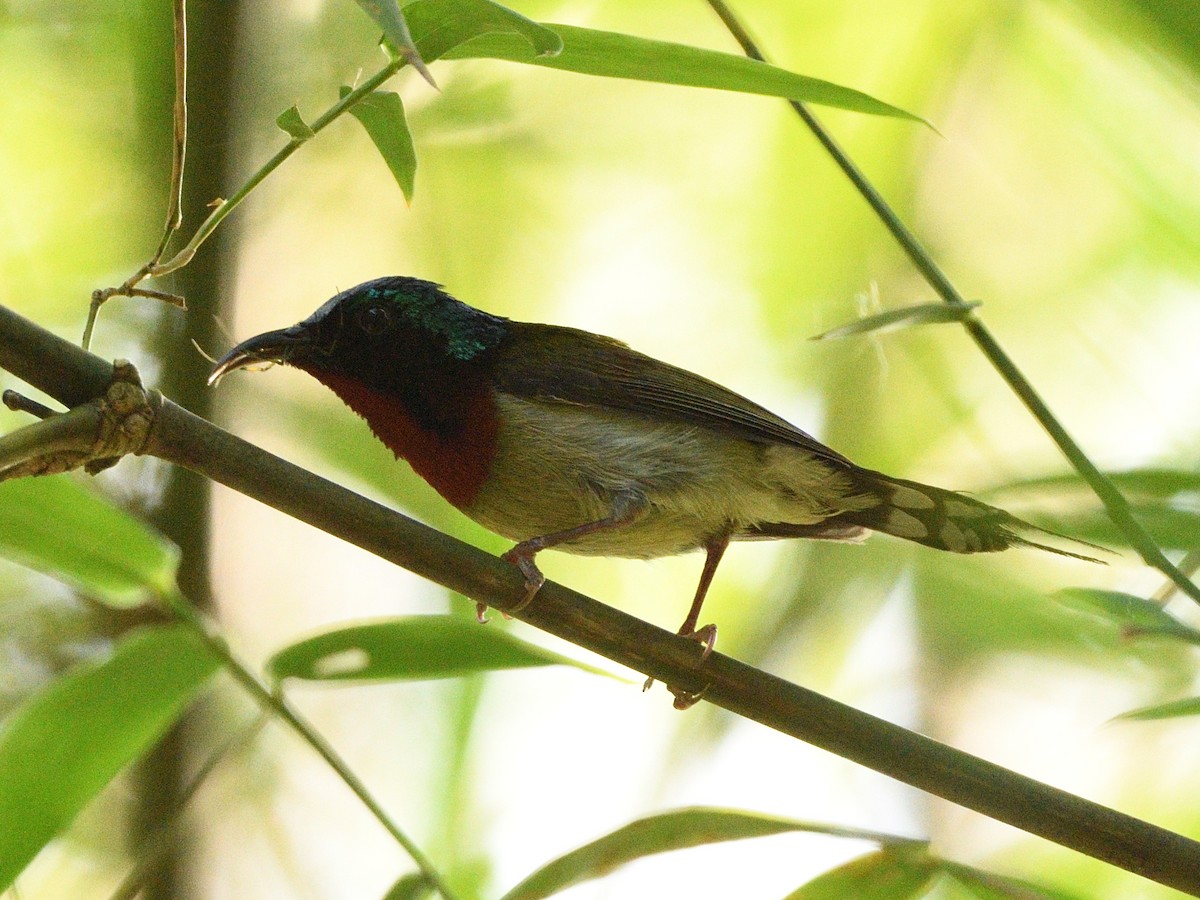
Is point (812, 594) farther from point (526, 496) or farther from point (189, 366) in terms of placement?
point (189, 366)

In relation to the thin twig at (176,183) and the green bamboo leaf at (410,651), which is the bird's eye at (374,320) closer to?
the green bamboo leaf at (410,651)

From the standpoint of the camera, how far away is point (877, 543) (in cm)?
508

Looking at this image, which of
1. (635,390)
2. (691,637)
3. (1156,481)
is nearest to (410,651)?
(691,637)

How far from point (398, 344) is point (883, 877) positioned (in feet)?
5.70

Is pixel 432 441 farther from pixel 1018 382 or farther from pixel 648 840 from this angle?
pixel 1018 382

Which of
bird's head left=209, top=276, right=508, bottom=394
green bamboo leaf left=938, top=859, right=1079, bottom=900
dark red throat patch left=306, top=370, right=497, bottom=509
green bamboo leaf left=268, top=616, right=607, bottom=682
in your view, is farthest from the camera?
dark red throat patch left=306, top=370, right=497, bottom=509

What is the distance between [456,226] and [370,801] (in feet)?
11.3

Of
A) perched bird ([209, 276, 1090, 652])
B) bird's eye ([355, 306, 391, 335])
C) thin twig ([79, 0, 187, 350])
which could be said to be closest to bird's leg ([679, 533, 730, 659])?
perched bird ([209, 276, 1090, 652])

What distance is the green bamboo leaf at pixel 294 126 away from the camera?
162 cm

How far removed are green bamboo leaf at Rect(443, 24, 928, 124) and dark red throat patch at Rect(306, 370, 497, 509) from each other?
140 centimetres

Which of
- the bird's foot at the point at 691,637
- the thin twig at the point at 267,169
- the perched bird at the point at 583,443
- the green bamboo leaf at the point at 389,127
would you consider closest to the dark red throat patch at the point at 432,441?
the perched bird at the point at 583,443

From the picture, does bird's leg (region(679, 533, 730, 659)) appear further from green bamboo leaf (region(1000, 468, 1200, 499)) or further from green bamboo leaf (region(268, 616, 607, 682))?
green bamboo leaf (region(1000, 468, 1200, 499))

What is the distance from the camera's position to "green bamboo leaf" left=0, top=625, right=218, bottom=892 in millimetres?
2145

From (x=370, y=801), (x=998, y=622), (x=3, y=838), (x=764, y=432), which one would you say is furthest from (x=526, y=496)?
(x=998, y=622)
